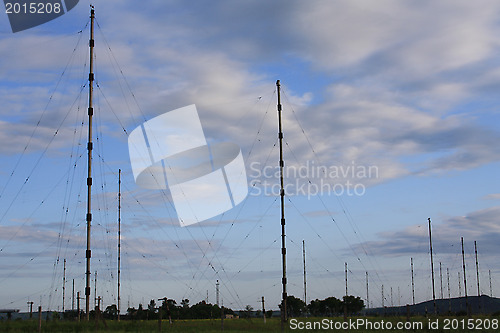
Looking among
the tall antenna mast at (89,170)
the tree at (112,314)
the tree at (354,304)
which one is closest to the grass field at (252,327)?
the tall antenna mast at (89,170)

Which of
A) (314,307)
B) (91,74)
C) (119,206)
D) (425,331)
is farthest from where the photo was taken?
(314,307)

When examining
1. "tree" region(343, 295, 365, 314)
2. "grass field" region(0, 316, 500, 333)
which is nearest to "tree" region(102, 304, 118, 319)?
"grass field" region(0, 316, 500, 333)

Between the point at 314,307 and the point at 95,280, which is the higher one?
the point at 95,280

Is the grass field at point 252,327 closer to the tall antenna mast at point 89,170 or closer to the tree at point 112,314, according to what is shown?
the tall antenna mast at point 89,170

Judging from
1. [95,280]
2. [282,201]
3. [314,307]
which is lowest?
[314,307]

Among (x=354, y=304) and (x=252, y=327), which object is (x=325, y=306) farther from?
(x=252, y=327)

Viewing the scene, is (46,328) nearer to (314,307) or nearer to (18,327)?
(18,327)

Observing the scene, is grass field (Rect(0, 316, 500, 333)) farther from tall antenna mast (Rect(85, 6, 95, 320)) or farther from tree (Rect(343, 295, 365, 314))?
tree (Rect(343, 295, 365, 314))

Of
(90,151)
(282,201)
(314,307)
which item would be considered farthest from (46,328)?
(314,307)

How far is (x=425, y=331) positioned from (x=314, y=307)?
5191 inches

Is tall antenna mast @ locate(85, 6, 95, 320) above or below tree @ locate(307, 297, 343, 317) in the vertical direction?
above

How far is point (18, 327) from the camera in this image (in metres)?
43.6

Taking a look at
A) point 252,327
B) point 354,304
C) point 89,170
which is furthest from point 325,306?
point 89,170

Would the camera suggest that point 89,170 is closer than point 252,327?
Yes
